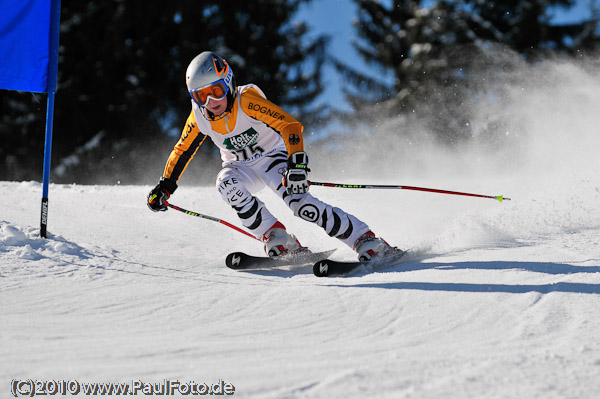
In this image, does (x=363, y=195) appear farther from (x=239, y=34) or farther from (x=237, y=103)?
(x=239, y=34)

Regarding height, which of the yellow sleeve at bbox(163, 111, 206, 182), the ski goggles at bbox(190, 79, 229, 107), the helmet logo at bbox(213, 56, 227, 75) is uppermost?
the helmet logo at bbox(213, 56, 227, 75)

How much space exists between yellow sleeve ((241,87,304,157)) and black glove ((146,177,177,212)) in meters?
0.84

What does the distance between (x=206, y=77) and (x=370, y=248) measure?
5.17 feet

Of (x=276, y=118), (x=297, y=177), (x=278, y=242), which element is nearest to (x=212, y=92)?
(x=276, y=118)

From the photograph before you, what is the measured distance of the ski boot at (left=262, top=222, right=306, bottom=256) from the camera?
4.21 metres

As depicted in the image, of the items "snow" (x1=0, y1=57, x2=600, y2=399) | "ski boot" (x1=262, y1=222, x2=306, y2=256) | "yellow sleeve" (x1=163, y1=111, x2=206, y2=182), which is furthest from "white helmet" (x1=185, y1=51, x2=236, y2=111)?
"snow" (x1=0, y1=57, x2=600, y2=399)

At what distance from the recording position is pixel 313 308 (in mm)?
2871

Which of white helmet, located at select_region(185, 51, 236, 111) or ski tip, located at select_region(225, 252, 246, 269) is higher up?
white helmet, located at select_region(185, 51, 236, 111)

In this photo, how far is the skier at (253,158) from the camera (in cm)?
399

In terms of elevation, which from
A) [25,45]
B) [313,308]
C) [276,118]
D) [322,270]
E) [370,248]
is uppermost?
[25,45]

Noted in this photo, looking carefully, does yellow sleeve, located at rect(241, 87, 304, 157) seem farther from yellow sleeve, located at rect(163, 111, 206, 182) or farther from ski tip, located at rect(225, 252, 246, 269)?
ski tip, located at rect(225, 252, 246, 269)

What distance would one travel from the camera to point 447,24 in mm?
20938

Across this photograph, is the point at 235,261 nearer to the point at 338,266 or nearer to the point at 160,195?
the point at 338,266

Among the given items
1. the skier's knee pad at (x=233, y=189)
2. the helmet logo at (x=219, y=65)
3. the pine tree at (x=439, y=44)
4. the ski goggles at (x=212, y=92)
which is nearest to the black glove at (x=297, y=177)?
the skier's knee pad at (x=233, y=189)
